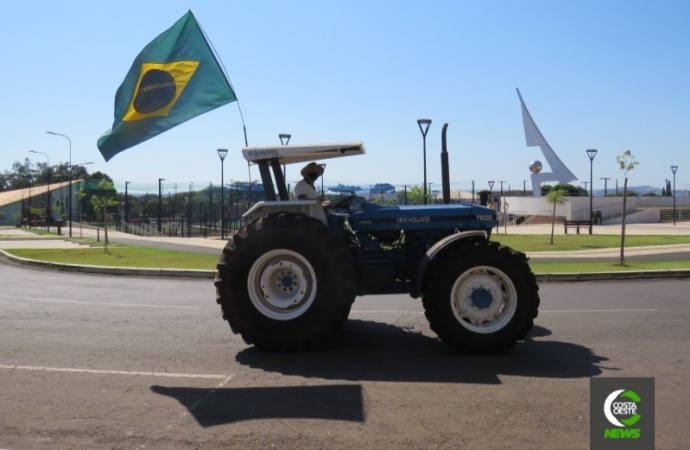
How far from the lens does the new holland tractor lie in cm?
718

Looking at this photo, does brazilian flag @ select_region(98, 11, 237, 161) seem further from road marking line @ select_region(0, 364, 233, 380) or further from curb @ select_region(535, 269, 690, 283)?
curb @ select_region(535, 269, 690, 283)

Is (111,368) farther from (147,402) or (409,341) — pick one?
(409,341)

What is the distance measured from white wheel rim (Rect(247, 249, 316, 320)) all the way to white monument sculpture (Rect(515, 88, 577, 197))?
142 ft

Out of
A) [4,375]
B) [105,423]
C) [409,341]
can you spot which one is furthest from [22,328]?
[409,341]

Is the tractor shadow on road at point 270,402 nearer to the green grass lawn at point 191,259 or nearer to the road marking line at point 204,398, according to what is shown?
the road marking line at point 204,398

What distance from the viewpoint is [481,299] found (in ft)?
23.8

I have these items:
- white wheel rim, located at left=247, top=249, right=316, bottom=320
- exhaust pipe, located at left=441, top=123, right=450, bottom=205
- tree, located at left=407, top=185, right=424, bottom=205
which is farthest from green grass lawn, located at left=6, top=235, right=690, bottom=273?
white wheel rim, located at left=247, top=249, right=316, bottom=320

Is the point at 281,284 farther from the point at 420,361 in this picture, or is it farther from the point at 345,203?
the point at 420,361

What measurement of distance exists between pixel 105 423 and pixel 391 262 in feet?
12.7

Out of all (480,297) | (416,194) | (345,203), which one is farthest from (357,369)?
(416,194)

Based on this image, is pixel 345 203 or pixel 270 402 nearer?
pixel 270 402

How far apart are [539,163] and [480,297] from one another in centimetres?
4310

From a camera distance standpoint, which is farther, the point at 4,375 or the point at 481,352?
the point at 481,352

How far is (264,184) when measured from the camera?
8000mm
